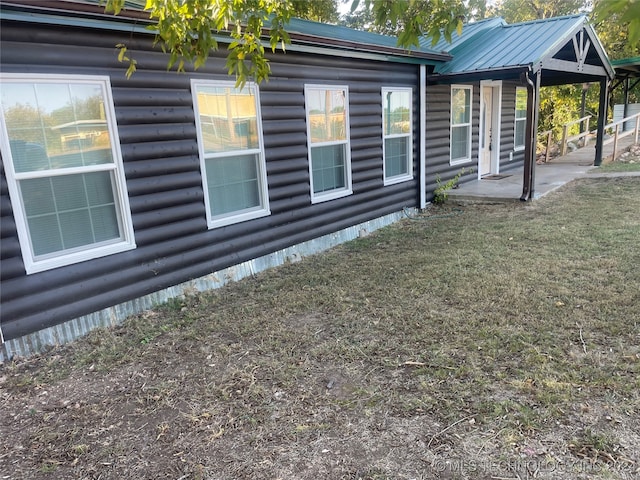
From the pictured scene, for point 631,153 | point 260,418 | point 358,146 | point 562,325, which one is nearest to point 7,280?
point 260,418

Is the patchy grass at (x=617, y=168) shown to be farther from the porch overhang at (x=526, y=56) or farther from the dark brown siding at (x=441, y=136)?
the dark brown siding at (x=441, y=136)

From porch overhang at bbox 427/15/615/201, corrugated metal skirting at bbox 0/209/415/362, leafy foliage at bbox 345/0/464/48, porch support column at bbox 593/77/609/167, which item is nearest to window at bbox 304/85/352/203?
corrugated metal skirting at bbox 0/209/415/362

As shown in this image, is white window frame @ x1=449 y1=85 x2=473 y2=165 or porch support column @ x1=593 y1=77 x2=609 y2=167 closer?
white window frame @ x1=449 y1=85 x2=473 y2=165

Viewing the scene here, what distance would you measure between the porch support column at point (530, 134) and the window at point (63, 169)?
21.4ft

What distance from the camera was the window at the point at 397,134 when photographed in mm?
7570

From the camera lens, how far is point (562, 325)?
3.74m

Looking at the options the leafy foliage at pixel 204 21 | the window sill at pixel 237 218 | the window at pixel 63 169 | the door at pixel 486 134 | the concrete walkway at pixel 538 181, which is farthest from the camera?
the door at pixel 486 134

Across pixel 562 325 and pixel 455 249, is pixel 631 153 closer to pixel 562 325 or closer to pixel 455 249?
pixel 455 249

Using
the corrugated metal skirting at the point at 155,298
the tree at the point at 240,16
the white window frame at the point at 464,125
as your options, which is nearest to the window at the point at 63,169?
the corrugated metal skirting at the point at 155,298

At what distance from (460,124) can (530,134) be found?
1744 millimetres

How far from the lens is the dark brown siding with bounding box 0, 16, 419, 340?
11.9 ft

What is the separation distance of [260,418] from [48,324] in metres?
2.15

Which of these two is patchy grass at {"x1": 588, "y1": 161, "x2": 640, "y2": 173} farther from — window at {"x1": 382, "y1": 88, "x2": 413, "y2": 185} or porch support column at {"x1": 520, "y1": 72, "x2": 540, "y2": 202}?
window at {"x1": 382, "y1": 88, "x2": 413, "y2": 185}

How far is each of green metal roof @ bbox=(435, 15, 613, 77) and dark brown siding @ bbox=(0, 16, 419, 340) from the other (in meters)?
2.15
